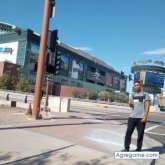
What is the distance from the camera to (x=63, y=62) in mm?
145500

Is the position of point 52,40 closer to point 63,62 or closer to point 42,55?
point 42,55

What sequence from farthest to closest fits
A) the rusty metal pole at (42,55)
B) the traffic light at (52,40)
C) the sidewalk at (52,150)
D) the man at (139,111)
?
1. the traffic light at (52,40)
2. the rusty metal pole at (42,55)
3. the man at (139,111)
4. the sidewalk at (52,150)

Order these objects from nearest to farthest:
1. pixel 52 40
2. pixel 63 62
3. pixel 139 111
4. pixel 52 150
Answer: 1. pixel 52 150
2. pixel 139 111
3. pixel 52 40
4. pixel 63 62

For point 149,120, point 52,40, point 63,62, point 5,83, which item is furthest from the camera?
point 63,62

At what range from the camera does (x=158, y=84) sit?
139375 mm

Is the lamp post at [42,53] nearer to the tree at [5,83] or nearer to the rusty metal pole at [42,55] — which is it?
the rusty metal pole at [42,55]

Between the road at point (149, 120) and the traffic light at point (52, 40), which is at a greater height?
the traffic light at point (52, 40)

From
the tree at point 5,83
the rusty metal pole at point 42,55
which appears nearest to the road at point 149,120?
the rusty metal pole at point 42,55

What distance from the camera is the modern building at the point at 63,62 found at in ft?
410

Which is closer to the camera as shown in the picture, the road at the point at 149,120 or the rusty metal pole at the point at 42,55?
the road at the point at 149,120

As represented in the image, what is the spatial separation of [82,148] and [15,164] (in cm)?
251

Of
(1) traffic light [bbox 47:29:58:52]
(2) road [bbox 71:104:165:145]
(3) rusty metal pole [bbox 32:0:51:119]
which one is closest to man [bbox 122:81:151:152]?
(2) road [bbox 71:104:165:145]

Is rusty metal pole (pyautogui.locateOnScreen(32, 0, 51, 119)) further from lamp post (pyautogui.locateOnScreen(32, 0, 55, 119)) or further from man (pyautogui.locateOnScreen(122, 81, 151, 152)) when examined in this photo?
man (pyautogui.locateOnScreen(122, 81, 151, 152))

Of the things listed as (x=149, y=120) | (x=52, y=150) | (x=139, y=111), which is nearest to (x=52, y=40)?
(x=139, y=111)
